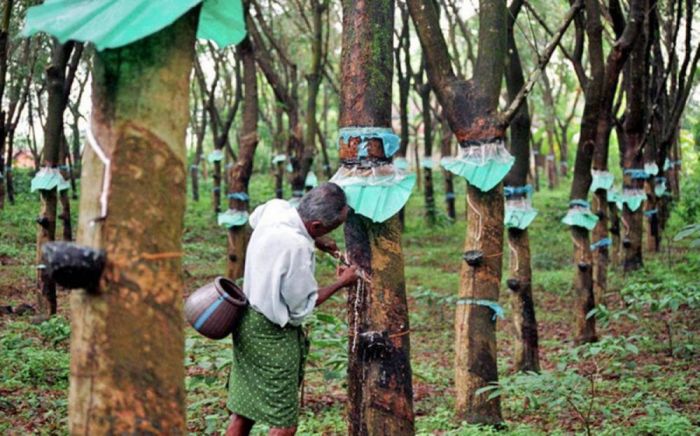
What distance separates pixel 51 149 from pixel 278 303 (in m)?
6.37

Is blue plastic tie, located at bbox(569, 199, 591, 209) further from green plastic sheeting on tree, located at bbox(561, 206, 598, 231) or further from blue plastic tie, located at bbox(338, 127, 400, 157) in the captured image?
blue plastic tie, located at bbox(338, 127, 400, 157)

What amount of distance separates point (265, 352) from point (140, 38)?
7.30 ft

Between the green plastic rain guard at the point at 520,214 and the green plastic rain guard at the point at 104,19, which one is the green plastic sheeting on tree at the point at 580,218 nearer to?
the green plastic rain guard at the point at 520,214

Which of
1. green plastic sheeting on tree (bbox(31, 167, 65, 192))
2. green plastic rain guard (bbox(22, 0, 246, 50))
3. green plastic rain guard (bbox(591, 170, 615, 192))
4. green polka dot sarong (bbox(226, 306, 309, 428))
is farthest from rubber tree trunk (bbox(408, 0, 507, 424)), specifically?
green plastic sheeting on tree (bbox(31, 167, 65, 192))

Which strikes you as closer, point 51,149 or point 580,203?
point 580,203

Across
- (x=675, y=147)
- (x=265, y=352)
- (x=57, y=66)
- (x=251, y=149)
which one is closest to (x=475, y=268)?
(x=265, y=352)

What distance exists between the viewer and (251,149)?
11648 millimetres

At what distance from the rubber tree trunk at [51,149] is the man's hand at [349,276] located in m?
5.70

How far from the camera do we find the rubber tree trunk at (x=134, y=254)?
2.27m

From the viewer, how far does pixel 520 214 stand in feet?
24.4

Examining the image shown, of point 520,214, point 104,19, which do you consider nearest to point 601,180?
point 520,214

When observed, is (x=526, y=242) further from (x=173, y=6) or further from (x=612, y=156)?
(x=612, y=156)

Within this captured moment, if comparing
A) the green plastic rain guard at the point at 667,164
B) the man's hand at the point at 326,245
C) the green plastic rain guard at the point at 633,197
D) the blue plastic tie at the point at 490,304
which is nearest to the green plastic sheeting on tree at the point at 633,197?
the green plastic rain guard at the point at 633,197

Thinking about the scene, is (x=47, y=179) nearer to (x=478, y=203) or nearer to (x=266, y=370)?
(x=478, y=203)
